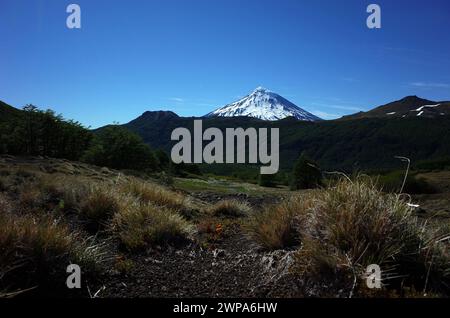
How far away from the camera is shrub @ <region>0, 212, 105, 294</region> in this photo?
4688 mm

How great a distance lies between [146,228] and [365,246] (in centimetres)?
377

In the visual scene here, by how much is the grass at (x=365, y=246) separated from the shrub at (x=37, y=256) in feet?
8.70

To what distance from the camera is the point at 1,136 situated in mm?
37156

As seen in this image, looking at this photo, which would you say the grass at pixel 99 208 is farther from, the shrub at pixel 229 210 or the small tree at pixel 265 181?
the small tree at pixel 265 181

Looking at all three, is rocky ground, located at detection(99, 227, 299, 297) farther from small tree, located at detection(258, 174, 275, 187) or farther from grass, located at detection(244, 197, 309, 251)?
small tree, located at detection(258, 174, 275, 187)

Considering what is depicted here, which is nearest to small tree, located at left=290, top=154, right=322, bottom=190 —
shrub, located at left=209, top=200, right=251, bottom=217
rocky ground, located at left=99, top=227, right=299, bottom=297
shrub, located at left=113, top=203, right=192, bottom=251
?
shrub, located at left=209, top=200, right=251, bottom=217

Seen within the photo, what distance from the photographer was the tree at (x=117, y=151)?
38156mm

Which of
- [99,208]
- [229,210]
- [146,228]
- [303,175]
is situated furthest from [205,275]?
[303,175]

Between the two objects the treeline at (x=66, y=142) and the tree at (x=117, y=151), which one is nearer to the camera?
the treeline at (x=66, y=142)

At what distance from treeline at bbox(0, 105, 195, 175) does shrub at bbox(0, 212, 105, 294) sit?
3026cm

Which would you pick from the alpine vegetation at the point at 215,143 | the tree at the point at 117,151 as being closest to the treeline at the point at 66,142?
the tree at the point at 117,151

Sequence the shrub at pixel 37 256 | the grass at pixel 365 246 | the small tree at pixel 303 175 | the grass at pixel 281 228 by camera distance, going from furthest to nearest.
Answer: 1. the small tree at pixel 303 175
2. the grass at pixel 281 228
3. the shrub at pixel 37 256
4. the grass at pixel 365 246
